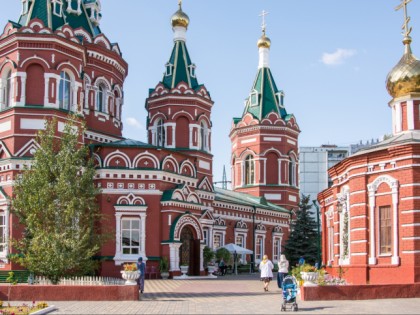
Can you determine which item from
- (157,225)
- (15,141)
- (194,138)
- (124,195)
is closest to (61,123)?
(15,141)

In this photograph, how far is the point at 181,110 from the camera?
38.3 meters

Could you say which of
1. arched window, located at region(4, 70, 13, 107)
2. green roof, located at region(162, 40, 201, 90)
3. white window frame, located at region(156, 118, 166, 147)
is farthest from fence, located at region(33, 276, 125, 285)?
green roof, located at region(162, 40, 201, 90)

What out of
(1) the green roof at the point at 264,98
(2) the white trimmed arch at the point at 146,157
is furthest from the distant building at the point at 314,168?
(2) the white trimmed arch at the point at 146,157

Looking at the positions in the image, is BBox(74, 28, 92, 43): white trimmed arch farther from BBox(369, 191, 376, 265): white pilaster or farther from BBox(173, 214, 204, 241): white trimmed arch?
BBox(369, 191, 376, 265): white pilaster

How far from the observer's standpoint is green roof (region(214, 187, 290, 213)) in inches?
1693

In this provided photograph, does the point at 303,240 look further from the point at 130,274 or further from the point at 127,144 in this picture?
the point at 130,274

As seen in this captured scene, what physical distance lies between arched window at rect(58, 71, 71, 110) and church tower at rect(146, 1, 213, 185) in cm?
914

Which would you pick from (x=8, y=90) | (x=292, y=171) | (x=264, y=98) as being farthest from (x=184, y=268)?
(x=264, y=98)

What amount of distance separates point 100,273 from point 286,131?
24975mm

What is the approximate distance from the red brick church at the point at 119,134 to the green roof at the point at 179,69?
6cm

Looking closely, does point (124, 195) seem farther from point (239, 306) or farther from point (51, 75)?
point (239, 306)

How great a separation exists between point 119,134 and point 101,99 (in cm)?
227

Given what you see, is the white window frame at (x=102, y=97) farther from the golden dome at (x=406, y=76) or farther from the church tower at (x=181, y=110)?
the golden dome at (x=406, y=76)

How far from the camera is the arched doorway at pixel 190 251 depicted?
3206cm
